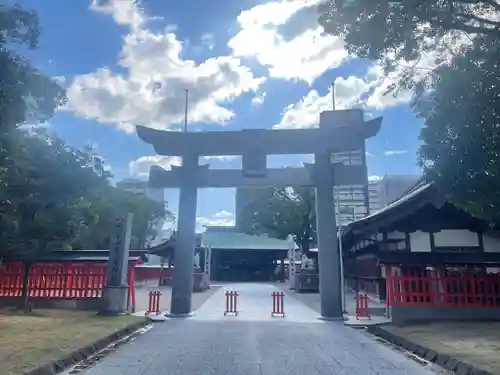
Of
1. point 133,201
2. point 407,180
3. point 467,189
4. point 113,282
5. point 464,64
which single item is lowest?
point 113,282

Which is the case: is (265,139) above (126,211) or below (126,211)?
below

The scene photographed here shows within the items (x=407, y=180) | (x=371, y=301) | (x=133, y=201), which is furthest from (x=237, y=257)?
(x=371, y=301)

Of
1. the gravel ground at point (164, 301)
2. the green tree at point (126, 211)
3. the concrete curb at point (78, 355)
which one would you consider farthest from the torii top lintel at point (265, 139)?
the green tree at point (126, 211)

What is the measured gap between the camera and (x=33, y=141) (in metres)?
15.1

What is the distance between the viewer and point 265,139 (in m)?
17.4

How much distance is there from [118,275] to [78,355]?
7.60m

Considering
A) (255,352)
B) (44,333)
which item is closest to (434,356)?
(255,352)

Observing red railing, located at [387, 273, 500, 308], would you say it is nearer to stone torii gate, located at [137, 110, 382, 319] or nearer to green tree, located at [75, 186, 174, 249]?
stone torii gate, located at [137, 110, 382, 319]

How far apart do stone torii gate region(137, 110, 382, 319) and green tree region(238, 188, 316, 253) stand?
21919mm

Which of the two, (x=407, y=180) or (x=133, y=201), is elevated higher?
(x=407, y=180)

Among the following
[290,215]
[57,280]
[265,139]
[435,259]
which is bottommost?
[57,280]

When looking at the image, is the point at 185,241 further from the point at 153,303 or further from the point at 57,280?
the point at 57,280

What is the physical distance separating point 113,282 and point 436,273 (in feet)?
36.0

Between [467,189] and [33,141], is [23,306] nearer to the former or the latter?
[33,141]
